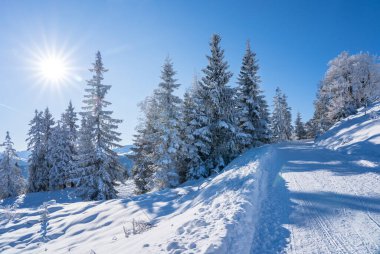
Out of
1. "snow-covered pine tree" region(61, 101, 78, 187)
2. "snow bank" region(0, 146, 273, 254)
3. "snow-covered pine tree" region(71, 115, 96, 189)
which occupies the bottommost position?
"snow bank" region(0, 146, 273, 254)

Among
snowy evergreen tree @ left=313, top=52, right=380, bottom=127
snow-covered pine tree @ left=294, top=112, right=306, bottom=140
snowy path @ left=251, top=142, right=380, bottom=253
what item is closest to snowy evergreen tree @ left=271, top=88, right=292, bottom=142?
snow-covered pine tree @ left=294, top=112, right=306, bottom=140

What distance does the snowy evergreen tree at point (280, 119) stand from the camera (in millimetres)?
52062

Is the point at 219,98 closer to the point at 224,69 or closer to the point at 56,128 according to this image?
the point at 224,69

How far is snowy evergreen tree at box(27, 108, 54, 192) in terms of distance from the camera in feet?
101

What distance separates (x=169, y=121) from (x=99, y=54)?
986cm

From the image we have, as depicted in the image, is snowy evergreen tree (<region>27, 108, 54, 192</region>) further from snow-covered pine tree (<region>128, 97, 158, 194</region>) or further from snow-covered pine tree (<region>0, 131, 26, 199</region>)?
snow-covered pine tree (<region>128, 97, 158, 194</region>)

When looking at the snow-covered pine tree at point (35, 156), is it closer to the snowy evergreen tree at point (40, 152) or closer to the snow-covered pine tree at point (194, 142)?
the snowy evergreen tree at point (40, 152)

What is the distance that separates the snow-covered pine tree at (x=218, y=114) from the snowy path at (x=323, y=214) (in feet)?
35.6

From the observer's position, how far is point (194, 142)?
19719 millimetres

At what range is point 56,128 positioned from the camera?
31.9 m

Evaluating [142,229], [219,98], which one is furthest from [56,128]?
[142,229]

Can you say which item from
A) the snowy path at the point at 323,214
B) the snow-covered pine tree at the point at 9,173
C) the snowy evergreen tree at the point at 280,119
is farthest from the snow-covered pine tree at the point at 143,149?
the snowy evergreen tree at the point at 280,119

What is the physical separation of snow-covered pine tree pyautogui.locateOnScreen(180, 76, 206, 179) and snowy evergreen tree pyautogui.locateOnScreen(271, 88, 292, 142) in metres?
35.0

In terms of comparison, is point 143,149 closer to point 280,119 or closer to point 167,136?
point 167,136
